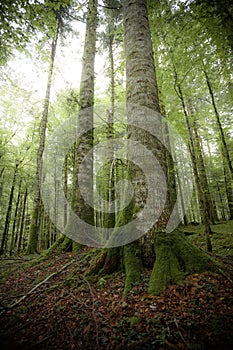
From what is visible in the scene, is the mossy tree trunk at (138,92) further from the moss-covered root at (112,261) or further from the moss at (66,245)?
the moss at (66,245)

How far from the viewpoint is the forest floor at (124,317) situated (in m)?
1.65

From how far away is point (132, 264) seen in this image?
283cm

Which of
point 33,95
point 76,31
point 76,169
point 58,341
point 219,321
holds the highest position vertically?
point 76,31

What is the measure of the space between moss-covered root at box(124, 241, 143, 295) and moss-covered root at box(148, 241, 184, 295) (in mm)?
287

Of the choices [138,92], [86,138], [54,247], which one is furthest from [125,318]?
[86,138]

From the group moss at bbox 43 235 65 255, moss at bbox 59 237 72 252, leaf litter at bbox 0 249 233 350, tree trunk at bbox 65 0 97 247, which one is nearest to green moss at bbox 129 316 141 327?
leaf litter at bbox 0 249 233 350

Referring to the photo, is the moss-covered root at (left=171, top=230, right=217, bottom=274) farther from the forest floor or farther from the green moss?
the green moss

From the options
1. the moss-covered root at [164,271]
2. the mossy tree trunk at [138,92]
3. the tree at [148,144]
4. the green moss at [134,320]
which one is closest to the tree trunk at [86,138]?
the mossy tree trunk at [138,92]

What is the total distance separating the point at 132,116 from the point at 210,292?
3132 millimetres

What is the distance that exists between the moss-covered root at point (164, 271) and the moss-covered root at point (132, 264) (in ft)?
0.94

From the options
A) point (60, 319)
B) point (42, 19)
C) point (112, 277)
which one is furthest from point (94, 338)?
point (42, 19)

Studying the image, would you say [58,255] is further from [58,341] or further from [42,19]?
[42,19]

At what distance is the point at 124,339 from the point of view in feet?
5.68

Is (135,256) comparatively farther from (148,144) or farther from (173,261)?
(148,144)
